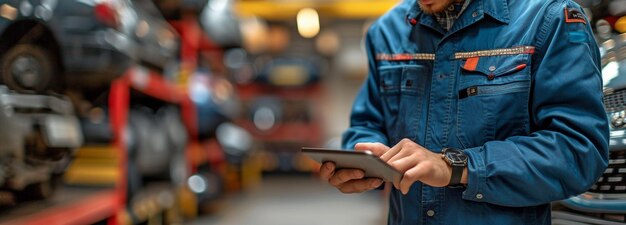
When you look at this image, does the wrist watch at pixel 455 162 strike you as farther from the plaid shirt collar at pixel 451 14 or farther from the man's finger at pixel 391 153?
the plaid shirt collar at pixel 451 14

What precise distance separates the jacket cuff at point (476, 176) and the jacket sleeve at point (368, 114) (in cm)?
33

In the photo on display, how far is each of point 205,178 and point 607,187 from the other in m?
4.50

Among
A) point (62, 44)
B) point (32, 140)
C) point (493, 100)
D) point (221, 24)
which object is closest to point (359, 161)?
point (493, 100)

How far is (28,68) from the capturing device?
194 centimetres

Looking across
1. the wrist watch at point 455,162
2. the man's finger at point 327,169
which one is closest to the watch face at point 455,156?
the wrist watch at point 455,162

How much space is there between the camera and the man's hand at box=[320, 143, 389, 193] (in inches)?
46.0

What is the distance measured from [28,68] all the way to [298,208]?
179 inches

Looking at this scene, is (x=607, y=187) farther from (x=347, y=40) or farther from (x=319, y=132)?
(x=347, y=40)

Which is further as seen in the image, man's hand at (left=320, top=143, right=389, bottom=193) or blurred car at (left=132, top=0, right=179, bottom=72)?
blurred car at (left=132, top=0, right=179, bottom=72)

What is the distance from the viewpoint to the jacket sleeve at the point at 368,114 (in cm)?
146

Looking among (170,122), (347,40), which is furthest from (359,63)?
(170,122)

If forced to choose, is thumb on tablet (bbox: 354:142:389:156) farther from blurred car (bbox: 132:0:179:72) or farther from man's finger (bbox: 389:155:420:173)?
blurred car (bbox: 132:0:179:72)

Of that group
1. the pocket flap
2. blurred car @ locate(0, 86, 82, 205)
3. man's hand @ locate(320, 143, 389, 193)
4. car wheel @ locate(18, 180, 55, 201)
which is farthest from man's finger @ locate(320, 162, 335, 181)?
car wheel @ locate(18, 180, 55, 201)

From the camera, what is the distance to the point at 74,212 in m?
2.17
